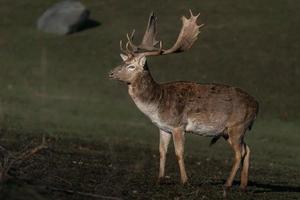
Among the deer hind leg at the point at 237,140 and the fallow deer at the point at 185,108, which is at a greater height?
the fallow deer at the point at 185,108

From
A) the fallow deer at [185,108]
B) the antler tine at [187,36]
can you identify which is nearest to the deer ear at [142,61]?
the fallow deer at [185,108]

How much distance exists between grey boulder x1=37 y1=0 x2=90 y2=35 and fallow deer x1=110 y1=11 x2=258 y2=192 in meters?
22.2

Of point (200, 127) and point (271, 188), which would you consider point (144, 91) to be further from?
point (271, 188)

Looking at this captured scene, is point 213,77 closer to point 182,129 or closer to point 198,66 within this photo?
point 198,66

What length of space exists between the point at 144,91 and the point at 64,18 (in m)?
23.1

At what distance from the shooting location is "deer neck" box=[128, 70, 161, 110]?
14578 mm

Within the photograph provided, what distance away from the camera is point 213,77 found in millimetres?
31016

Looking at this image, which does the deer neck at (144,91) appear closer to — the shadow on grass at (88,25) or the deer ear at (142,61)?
the deer ear at (142,61)

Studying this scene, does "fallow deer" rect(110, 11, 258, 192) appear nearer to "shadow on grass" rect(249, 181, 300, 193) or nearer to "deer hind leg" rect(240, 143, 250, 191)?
"deer hind leg" rect(240, 143, 250, 191)

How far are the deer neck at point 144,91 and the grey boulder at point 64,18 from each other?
2241 cm

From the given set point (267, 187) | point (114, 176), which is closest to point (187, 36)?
point (267, 187)

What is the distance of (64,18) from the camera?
37312mm

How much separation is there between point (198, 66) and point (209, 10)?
22.9 feet

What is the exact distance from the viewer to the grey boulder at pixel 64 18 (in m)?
37.1
